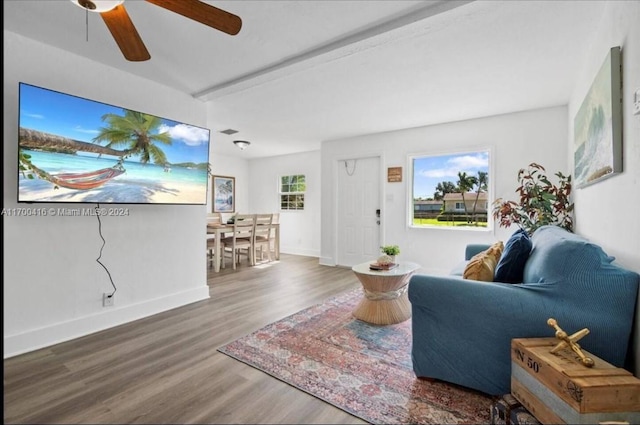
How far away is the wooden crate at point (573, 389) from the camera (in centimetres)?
130

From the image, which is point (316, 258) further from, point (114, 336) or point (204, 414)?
point (204, 414)

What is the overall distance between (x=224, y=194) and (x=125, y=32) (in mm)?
5747

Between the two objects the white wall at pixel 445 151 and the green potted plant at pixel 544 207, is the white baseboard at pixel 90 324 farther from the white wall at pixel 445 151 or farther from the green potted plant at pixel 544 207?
the green potted plant at pixel 544 207

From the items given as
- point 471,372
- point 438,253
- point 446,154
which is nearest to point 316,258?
point 438,253

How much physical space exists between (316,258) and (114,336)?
4184 mm

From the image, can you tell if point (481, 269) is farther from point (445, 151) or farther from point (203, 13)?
point (445, 151)

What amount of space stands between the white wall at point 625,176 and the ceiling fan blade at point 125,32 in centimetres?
252

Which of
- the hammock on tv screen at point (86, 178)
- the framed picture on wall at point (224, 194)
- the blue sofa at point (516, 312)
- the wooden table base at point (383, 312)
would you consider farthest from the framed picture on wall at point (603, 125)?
the framed picture on wall at point (224, 194)

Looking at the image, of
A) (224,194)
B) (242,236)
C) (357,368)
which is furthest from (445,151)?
(224,194)

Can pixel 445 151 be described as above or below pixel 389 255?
above

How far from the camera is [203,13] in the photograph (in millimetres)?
1701

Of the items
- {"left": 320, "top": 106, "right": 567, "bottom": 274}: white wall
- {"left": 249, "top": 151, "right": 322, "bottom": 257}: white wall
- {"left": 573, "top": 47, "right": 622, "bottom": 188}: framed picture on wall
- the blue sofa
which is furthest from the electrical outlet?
{"left": 249, "top": 151, "right": 322, "bottom": 257}: white wall

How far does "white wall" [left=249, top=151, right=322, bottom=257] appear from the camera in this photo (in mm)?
6963

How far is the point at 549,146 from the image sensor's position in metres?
4.04
